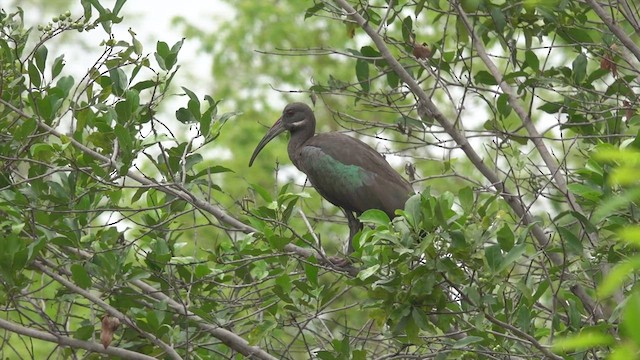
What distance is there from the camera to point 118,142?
15.1 ft

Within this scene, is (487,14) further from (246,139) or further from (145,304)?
(246,139)

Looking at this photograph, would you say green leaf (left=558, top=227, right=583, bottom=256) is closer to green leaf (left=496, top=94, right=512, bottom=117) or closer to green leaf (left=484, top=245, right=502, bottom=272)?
green leaf (left=484, top=245, right=502, bottom=272)

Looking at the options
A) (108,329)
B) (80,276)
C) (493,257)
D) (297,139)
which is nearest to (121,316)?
(108,329)

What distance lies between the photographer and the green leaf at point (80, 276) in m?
4.60

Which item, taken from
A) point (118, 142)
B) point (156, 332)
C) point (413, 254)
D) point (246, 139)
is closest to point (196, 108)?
point (118, 142)

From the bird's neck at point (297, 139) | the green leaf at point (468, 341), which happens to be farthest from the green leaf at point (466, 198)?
the bird's neck at point (297, 139)

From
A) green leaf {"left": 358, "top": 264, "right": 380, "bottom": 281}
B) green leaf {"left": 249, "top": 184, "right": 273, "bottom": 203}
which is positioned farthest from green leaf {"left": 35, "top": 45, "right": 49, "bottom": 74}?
green leaf {"left": 358, "top": 264, "right": 380, "bottom": 281}

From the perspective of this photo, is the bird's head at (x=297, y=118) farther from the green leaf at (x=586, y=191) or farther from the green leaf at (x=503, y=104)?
the green leaf at (x=586, y=191)

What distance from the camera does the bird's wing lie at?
6.32 metres

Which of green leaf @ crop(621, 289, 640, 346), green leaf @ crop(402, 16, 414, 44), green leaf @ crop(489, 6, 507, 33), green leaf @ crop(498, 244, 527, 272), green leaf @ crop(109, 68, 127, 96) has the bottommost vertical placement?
green leaf @ crop(621, 289, 640, 346)

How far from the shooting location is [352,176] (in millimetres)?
6453

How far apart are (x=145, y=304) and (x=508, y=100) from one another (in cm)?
220

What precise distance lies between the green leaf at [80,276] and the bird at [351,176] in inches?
77.7

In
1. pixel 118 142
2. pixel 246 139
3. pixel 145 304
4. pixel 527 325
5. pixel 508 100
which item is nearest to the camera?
pixel 527 325
